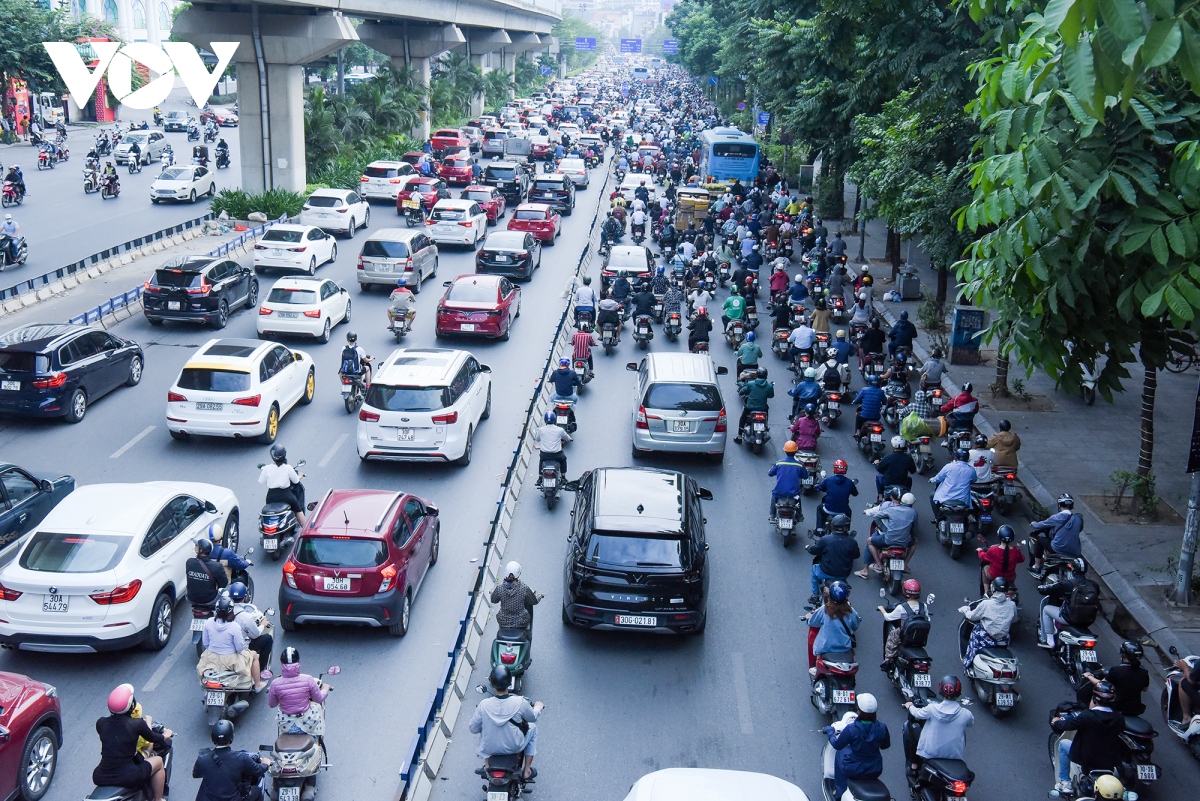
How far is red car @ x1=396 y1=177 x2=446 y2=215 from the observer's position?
4141cm

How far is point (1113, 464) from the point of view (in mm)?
18391

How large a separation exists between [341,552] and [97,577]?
92.0 inches

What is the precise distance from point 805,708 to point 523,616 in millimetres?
2907

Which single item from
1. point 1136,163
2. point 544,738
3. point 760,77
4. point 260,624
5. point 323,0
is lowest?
point 544,738

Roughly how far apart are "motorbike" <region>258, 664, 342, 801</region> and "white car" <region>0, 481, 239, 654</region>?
110 inches

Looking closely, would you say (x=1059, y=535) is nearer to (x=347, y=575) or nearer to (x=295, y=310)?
(x=347, y=575)

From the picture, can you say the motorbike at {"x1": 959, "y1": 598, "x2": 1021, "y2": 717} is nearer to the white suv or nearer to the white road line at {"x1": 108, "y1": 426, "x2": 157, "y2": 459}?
the white suv

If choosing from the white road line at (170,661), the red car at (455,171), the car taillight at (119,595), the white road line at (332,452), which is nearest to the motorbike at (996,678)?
the white road line at (170,661)

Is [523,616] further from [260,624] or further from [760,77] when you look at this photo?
[760,77]

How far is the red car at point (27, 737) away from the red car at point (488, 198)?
31850mm

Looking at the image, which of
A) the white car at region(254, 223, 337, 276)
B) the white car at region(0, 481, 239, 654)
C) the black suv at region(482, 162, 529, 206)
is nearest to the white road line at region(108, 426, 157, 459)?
the white car at region(0, 481, 239, 654)

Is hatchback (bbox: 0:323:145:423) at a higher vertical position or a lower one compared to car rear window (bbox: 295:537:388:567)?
higher

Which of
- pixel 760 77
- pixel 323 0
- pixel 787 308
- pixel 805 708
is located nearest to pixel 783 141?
pixel 760 77

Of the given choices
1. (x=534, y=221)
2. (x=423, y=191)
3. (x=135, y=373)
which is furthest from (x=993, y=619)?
(x=423, y=191)
